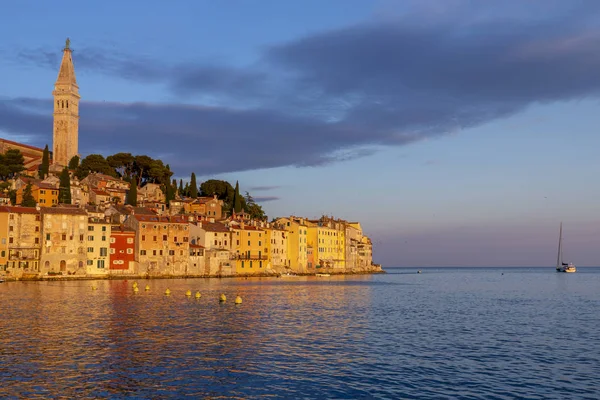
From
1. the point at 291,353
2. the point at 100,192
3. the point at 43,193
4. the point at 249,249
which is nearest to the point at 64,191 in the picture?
the point at 43,193

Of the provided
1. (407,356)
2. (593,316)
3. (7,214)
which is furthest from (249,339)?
(7,214)

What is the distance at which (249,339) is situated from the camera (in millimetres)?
31141

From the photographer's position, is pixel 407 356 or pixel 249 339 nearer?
pixel 407 356

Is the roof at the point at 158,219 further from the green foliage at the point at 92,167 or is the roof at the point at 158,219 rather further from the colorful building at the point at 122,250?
the green foliage at the point at 92,167

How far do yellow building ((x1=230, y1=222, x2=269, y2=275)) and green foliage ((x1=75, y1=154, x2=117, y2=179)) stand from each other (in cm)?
3664

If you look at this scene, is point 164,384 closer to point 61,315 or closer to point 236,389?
point 236,389

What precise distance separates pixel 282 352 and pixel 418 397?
30.0ft

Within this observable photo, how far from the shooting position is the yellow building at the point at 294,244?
12912cm

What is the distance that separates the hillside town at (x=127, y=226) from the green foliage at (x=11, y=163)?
0.22 metres

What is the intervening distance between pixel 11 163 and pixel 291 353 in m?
121

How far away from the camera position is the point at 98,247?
91.4m

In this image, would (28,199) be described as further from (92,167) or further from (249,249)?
(249,249)

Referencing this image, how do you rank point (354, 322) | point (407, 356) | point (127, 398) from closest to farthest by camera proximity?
1. point (127, 398)
2. point (407, 356)
3. point (354, 322)

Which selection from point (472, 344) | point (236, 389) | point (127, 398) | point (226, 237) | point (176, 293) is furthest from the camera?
point (226, 237)
